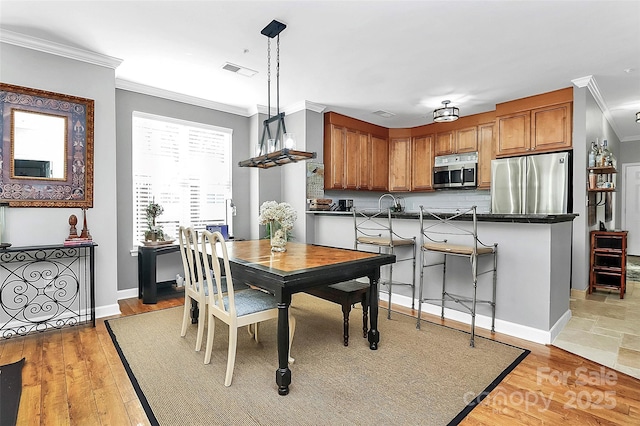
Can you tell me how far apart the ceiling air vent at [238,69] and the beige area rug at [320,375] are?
2644 millimetres

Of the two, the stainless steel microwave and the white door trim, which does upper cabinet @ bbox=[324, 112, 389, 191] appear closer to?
the stainless steel microwave

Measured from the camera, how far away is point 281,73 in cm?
373

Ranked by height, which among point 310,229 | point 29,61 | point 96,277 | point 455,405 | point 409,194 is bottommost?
point 455,405

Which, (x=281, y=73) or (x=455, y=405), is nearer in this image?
(x=455, y=405)

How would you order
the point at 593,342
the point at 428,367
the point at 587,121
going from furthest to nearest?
1. the point at 587,121
2. the point at 593,342
3. the point at 428,367

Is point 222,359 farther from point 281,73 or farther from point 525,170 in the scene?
point 525,170

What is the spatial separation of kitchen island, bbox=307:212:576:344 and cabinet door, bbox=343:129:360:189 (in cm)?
250

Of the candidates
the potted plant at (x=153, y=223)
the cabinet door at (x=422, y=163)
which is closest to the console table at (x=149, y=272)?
the potted plant at (x=153, y=223)

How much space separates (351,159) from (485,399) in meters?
4.11

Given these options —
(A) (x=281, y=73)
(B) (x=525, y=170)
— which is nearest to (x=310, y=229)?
(A) (x=281, y=73)

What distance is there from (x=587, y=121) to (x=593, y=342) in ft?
8.77

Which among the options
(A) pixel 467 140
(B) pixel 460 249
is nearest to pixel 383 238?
(B) pixel 460 249

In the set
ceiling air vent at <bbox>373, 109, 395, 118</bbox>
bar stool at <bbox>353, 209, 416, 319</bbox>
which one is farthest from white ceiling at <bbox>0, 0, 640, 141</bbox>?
bar stool at <bbox>353, 209, 416, 319</bbox>

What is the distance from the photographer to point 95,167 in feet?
11.0
